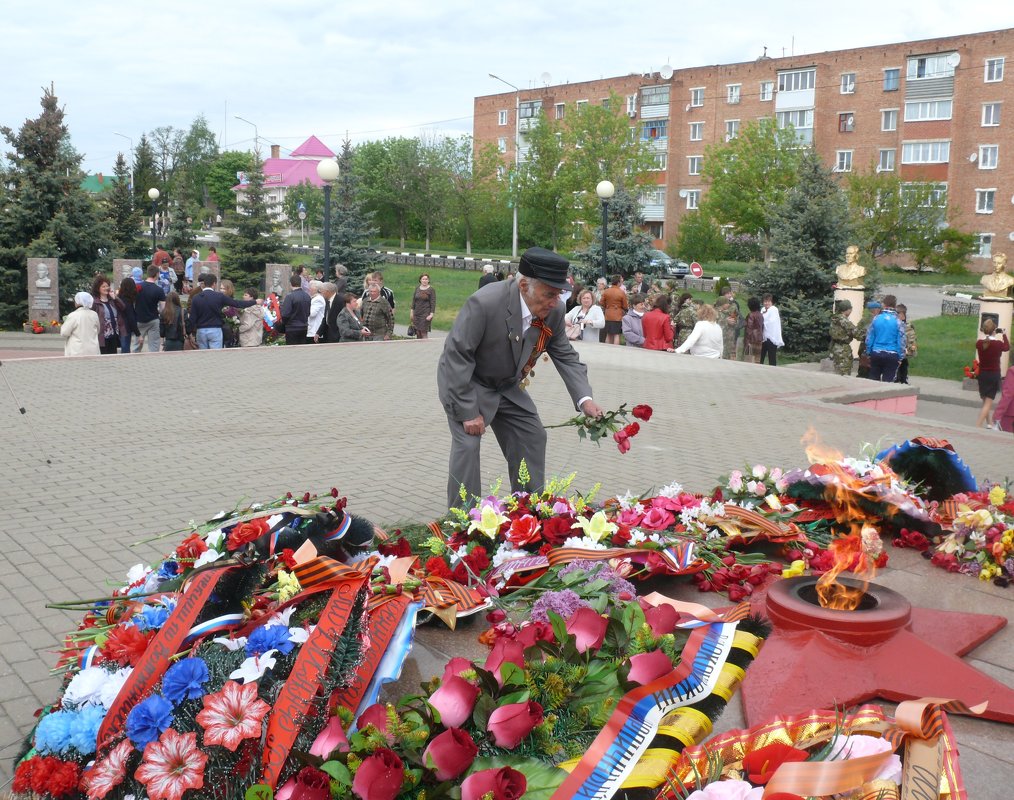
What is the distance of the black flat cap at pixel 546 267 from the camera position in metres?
5.15

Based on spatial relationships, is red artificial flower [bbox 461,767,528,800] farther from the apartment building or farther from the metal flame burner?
the apartment building

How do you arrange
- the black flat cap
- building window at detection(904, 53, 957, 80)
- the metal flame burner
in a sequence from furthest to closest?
building window at detection(904, 53, 957, 80), the black flat cap, the metal flame burner

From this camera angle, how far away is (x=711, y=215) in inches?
2106

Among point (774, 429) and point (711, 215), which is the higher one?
point (711, 215)

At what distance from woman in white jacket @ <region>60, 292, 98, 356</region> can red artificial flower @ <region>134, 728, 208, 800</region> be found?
1213 cm

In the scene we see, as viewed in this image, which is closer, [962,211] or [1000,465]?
[1000,465]

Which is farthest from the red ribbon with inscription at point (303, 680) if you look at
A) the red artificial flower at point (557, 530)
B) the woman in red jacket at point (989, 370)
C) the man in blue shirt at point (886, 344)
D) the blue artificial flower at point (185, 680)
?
the man in blue shirt at point (886, 344)

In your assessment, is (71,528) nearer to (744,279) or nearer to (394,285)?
(744,279)

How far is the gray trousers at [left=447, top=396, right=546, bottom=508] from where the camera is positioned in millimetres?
5520

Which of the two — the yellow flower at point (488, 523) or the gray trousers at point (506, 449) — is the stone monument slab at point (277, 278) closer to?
the gray trousers at point (506, 449)

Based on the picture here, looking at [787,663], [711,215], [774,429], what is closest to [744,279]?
[774,429]

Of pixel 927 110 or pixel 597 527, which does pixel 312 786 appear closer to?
pixel 597 527

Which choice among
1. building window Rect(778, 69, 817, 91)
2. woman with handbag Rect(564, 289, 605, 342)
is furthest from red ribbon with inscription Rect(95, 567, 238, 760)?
building window Rect(778, 69, 817, 91)

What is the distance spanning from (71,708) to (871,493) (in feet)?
12.6
